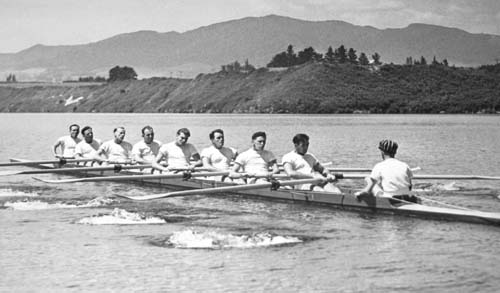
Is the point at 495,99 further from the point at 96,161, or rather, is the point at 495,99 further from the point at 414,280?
the point at 414,280

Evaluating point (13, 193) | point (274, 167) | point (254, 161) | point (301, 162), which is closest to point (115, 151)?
point (13, 193)

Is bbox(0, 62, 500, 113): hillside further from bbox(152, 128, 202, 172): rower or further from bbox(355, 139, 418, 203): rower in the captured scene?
bbox(355, 139, 418, 203): rower

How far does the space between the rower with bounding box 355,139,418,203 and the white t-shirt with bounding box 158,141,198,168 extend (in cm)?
734

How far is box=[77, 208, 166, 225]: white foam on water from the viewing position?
18.6m

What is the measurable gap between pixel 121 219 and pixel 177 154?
520 cm

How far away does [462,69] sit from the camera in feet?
558

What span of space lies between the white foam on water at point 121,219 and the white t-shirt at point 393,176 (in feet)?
17.8

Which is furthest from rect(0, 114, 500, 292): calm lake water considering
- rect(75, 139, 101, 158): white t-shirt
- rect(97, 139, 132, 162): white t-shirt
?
rect(75, 139, 101, 158): white t-shirt

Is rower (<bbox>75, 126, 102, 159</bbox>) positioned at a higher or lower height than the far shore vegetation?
lower

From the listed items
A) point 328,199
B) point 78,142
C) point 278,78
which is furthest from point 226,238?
point 278,78

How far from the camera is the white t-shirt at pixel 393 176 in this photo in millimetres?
17156

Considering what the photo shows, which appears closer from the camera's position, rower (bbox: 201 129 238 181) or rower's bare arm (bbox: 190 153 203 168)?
rower (bbox: 201 129 238 181)

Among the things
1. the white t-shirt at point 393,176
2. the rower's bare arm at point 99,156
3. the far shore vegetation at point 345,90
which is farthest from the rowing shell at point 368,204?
the far shore vegetation at point 345,90

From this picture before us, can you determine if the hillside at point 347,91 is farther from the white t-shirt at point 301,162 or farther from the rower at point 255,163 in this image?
the white t-shirt at point 301,162
